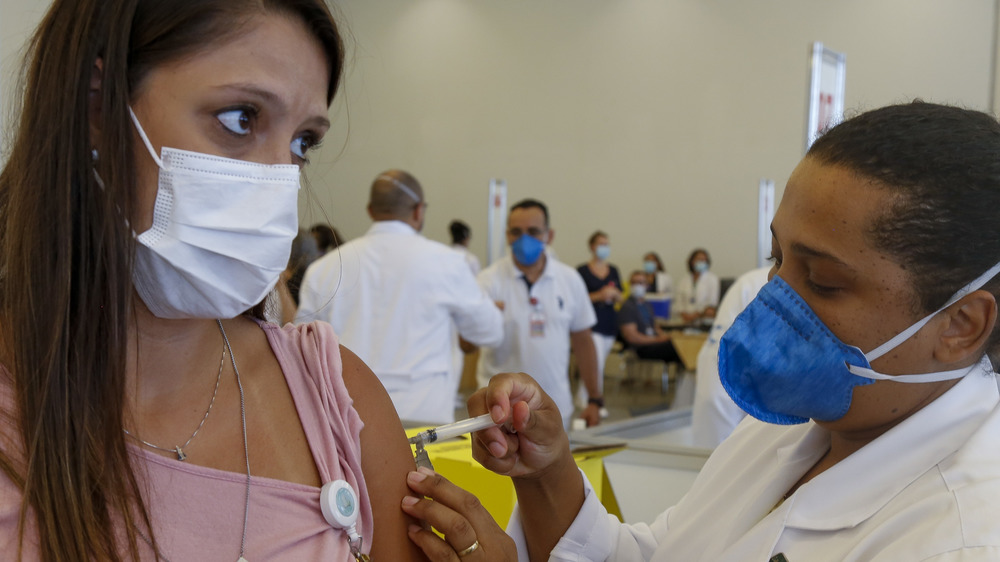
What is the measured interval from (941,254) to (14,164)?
1096mm

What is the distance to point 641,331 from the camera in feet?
24.7

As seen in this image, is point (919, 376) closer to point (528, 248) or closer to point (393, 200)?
point (393, 200)

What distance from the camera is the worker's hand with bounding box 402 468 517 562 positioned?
3.55 ft

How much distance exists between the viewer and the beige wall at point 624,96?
9555mm

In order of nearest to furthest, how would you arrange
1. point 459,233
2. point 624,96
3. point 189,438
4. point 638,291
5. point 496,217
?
1. point 189,438
2. point 496,217
3. point 638,291
4. point 459,233
5. point 624,96

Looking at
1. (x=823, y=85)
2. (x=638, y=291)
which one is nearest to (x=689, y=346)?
(x=638, y=291)

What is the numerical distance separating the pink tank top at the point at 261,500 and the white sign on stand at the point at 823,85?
83.4 inches

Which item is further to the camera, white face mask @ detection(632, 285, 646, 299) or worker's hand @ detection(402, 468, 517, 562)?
white face mask @ detection(632, 285, 646, 299)

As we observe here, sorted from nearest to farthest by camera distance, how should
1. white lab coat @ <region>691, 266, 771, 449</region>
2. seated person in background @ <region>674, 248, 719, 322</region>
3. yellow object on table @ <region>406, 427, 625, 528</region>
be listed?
1. yellow object on table @ <region>406, 427, 625, 528</region>
2. white lab coat @ <region>691, 266, 771, 449</region>
3. seated person in background @ <region>674, 248, 719, 322</region>

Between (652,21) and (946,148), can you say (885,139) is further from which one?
(652,21)

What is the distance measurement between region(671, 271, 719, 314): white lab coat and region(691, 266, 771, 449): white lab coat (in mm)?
6233

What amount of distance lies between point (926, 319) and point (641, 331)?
259 inches

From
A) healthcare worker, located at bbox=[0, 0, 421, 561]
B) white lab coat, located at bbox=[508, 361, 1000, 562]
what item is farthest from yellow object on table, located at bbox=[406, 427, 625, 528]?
healthcare worker, located at bbox=[0, 0, 421, 561]

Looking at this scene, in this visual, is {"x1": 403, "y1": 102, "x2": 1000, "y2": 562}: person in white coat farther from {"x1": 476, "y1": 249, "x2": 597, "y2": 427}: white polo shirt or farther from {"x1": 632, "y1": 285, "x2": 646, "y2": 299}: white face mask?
{"x1": 632, "y1": 285, "x2": 646, "y2": 299}: white face mask
